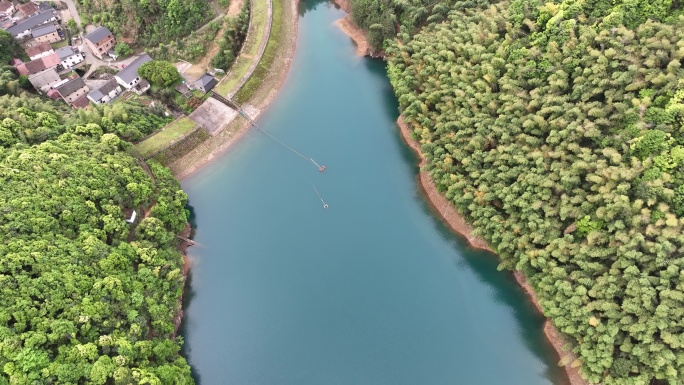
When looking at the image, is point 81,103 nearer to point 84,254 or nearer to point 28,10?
point 28,10

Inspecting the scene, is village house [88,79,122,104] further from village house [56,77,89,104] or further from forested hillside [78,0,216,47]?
forested hillside [78,0,216,47]

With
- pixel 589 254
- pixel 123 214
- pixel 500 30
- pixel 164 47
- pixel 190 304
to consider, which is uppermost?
pixel 500 30

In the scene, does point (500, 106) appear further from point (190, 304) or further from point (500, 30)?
point (190, 304)

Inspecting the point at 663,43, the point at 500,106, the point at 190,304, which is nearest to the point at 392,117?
the point at 500,106

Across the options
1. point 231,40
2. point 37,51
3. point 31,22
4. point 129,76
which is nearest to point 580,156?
point 231,40

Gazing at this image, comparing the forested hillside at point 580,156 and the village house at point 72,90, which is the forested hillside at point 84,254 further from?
the forested hillside at point 580,156

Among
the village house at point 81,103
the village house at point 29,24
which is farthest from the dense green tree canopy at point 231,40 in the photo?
the village house at point 29,24

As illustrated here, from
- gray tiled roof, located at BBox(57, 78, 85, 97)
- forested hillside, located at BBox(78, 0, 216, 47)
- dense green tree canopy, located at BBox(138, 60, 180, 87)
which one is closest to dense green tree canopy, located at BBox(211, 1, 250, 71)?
forested hillside, located at BBox(78, 0, 216, 47)
